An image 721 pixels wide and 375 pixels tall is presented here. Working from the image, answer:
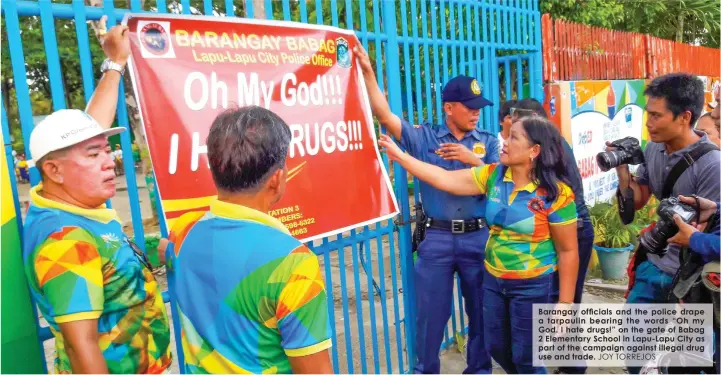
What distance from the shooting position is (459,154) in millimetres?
3072

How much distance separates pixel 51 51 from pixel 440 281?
7.63ft

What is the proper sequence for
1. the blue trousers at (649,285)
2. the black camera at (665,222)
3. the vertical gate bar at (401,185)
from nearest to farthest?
the black camera at (665,222)
the blue trousers at (649,285)
the vertical gate bar at (401,185)

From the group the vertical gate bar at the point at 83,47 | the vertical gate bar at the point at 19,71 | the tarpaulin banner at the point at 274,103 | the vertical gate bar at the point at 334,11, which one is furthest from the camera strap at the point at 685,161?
the vertical gate bar at the point at 19,71

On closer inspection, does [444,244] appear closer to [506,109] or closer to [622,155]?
[622,155]

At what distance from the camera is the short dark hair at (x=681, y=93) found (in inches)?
99.0

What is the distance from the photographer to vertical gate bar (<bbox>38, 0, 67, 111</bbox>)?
1792 mm

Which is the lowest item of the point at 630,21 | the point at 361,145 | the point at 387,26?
the point at 361,145

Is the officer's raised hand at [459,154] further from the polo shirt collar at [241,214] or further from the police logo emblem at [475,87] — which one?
the polo shirt collar at [241,214]

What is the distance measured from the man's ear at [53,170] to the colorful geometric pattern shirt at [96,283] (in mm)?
73

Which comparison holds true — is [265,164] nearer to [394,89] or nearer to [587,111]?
[394,89]

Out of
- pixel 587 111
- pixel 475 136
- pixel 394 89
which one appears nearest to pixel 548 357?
pixel 475 136

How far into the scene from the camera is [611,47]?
695cm

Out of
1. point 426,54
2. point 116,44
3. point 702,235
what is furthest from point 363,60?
point 702,235

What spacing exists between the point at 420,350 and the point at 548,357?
0.78 meters
